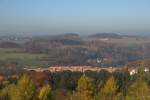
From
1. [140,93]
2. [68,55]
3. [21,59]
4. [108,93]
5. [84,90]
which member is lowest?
[68,55]

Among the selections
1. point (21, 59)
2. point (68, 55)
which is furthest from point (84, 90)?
point (68, 55)

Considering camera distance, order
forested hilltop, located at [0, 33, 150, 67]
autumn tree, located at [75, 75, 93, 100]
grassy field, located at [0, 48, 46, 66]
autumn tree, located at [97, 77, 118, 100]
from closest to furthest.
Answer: autumn tree, located at [75, 75, 93, 100]
autumn tree, located at [97, 77, 118, 100]
grassy field, located at [0, 48, 46, 66]
forested hilltop, located at [0, 33, 150, 67]

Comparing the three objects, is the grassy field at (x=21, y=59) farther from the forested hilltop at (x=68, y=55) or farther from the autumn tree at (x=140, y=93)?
the autumn tree at (x=140, y=93)

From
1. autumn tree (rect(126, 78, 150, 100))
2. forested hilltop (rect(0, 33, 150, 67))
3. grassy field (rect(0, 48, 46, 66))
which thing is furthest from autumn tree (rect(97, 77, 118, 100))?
grassy field (rect(0, 48, 46, 66))

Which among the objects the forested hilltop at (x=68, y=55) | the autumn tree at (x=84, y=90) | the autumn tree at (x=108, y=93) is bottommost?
the forested hilltop at (x=68, y=55)

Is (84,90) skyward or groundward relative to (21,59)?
skyward

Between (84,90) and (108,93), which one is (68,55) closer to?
(108,93)

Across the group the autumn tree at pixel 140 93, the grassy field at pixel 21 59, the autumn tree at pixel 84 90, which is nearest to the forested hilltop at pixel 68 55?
the grassy field at pixel 21 59

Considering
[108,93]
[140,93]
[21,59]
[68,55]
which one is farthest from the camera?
[68,55]

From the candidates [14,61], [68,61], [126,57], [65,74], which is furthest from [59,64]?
[65,74]

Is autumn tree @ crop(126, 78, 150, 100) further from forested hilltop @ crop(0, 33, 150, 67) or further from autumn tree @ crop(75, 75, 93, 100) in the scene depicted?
forested hilltop @ crop(0, 33, 150, 67)

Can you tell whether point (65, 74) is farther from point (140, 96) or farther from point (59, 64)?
point (59, 64)
